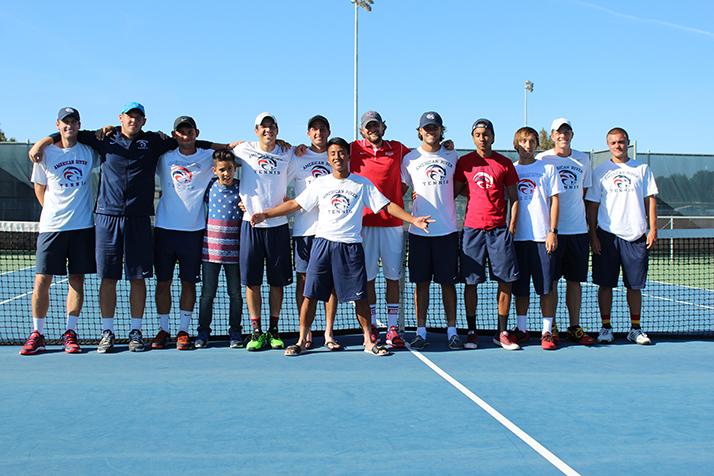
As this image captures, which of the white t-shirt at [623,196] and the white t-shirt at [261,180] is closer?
the white t-shirt at [261,180]

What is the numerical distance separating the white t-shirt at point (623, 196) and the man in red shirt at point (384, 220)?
164 centimetres

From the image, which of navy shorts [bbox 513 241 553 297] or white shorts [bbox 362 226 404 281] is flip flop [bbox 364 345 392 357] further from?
navy shorts [bbox 513 241 553 297]

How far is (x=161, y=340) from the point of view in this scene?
5.21 m

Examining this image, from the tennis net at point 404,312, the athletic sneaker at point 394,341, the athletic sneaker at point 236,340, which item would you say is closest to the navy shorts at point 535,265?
the tennis net at point 404,312

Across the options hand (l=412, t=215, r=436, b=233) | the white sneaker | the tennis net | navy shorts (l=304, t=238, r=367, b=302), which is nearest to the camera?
hand (l=412, t=215, r=436, b=233)

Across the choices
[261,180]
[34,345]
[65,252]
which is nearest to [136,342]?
[34,345]

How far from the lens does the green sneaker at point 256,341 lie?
5.11 m

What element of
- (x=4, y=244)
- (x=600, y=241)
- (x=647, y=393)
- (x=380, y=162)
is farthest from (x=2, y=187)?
(x=647, y=393)

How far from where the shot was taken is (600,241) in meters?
5.58

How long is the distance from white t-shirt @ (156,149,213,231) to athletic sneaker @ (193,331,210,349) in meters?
0.84

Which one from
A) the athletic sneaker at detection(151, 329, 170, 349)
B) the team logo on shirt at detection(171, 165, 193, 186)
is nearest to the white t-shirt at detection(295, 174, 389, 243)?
the team logo on shirt at detection(171, 165, 193, 186)

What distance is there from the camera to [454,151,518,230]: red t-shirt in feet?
16.9

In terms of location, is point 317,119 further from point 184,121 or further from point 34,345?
point 34,345

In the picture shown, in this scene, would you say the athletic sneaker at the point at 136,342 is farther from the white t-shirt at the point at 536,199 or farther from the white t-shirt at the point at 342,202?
the white t-shirt at the point at 536,199
